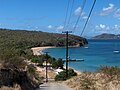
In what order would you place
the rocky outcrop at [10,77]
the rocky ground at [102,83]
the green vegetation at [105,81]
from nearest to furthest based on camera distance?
the rocky outcrop at [10,77], the rocky ground at [102,83], the green vegetation at [105,81]

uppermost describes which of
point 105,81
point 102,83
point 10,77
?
point 10,77

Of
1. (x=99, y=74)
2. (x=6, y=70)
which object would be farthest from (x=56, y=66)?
(x=6, y=70)

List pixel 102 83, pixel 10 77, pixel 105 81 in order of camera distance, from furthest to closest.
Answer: pixel 105 81
pixel 102 83
pixel 10 77

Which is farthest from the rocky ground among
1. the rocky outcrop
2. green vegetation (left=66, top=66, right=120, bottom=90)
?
the rocky outcrop

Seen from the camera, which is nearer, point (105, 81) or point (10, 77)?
point (10, 77)

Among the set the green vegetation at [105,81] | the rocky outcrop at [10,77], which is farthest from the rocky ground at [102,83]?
the rocky outcrop at [10,77]

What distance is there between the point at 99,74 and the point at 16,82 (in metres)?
7.84

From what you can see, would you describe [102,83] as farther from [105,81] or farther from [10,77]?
[10,77]

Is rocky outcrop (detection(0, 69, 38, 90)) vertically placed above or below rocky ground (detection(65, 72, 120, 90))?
above

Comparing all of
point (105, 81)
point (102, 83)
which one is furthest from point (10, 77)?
point (105, 81)

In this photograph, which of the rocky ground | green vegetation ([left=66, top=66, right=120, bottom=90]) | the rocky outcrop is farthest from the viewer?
green vegetation ([left=66, top=66, right=120, bottom=90])

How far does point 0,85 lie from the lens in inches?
817

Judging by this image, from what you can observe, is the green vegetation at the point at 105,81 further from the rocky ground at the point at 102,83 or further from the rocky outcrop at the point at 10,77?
the rocky outcrop at the point at 10,77

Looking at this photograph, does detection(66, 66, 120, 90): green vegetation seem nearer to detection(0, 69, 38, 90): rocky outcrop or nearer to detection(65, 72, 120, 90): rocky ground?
detection(65, 72, 120, 90): rocky ground
